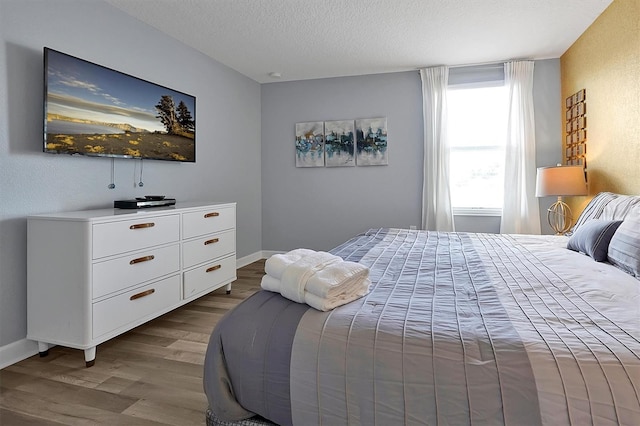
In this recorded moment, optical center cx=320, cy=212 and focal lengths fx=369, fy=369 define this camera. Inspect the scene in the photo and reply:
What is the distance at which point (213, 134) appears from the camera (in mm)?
4180

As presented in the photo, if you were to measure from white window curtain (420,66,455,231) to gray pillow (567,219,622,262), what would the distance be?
7.31ft

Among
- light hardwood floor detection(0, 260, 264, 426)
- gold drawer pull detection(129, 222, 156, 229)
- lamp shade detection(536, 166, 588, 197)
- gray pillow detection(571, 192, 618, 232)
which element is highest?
lamp shade detection(536, 166, 588, 197)

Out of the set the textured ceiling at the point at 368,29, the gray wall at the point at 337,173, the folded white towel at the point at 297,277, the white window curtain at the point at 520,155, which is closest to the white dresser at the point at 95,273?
the folded white towel at the point at 297,277

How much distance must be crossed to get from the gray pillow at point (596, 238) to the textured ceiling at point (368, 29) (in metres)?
1.90

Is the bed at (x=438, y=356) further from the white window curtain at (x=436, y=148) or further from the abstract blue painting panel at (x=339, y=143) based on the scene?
the abstract blue painting panel at (x=339, y=143)

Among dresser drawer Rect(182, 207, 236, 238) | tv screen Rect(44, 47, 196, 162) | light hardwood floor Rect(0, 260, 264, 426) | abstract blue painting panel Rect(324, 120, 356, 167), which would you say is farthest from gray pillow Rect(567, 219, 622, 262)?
tv screen Rect(44, 47, 196, 162)

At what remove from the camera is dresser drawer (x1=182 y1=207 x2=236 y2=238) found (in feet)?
9.78

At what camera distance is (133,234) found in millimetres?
2439

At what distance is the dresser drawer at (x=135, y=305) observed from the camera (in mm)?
2215

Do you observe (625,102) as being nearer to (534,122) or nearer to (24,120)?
(534,122)

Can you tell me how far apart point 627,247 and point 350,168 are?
3.40 m

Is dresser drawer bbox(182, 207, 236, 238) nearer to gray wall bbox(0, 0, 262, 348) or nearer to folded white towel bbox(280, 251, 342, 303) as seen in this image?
gray wall bbox(0, 0, 262, 348)

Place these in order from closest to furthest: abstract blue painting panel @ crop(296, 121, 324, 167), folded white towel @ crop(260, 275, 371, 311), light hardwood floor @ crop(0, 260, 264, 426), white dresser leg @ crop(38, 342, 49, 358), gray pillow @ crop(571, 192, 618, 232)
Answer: folded white towel @ crop(260, 275, 371, 311) → light hardwood floor @ crop(0, 260, 264, 426) → white dresser leg @ crop(38, 342, 49, 358) → gray pillow @ crop(571, 192, 618, 232) → abstract blue painting panel @ crop(296, 121, 324, 167)

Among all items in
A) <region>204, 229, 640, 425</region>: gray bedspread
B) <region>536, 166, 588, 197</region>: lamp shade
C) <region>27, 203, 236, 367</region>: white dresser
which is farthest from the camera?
<region>536, 166, 588, 197</region>: lamp shade
